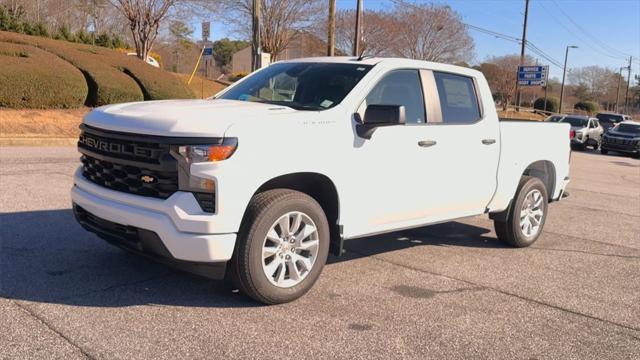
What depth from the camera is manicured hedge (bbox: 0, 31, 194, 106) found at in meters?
17.9

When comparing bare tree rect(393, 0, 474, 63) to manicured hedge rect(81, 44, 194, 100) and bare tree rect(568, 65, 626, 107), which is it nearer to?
manicured hedge rect(81, 44, 194, 100)

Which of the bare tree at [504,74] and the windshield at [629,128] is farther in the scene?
the bare tree at [504,74]

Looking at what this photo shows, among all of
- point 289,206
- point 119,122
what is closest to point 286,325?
point 289,206

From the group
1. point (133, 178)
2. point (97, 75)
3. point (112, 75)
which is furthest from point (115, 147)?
point (112, 75)

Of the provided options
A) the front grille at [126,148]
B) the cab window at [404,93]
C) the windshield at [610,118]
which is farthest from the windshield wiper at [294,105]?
the windshield at [610,118]

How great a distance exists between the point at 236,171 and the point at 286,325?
1.11 meters

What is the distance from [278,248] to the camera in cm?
442

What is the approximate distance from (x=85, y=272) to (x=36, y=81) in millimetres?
12900

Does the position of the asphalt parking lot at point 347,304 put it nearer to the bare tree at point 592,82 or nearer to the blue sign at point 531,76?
the blue sign at point 531,76

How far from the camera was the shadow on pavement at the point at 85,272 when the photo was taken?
4.43 meters

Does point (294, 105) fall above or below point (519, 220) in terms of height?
above

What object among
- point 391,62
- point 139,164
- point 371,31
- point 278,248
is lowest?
point 278,248

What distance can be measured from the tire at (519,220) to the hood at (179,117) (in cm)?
312

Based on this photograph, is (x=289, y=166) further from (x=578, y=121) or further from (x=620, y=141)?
(x=578, y=121)
